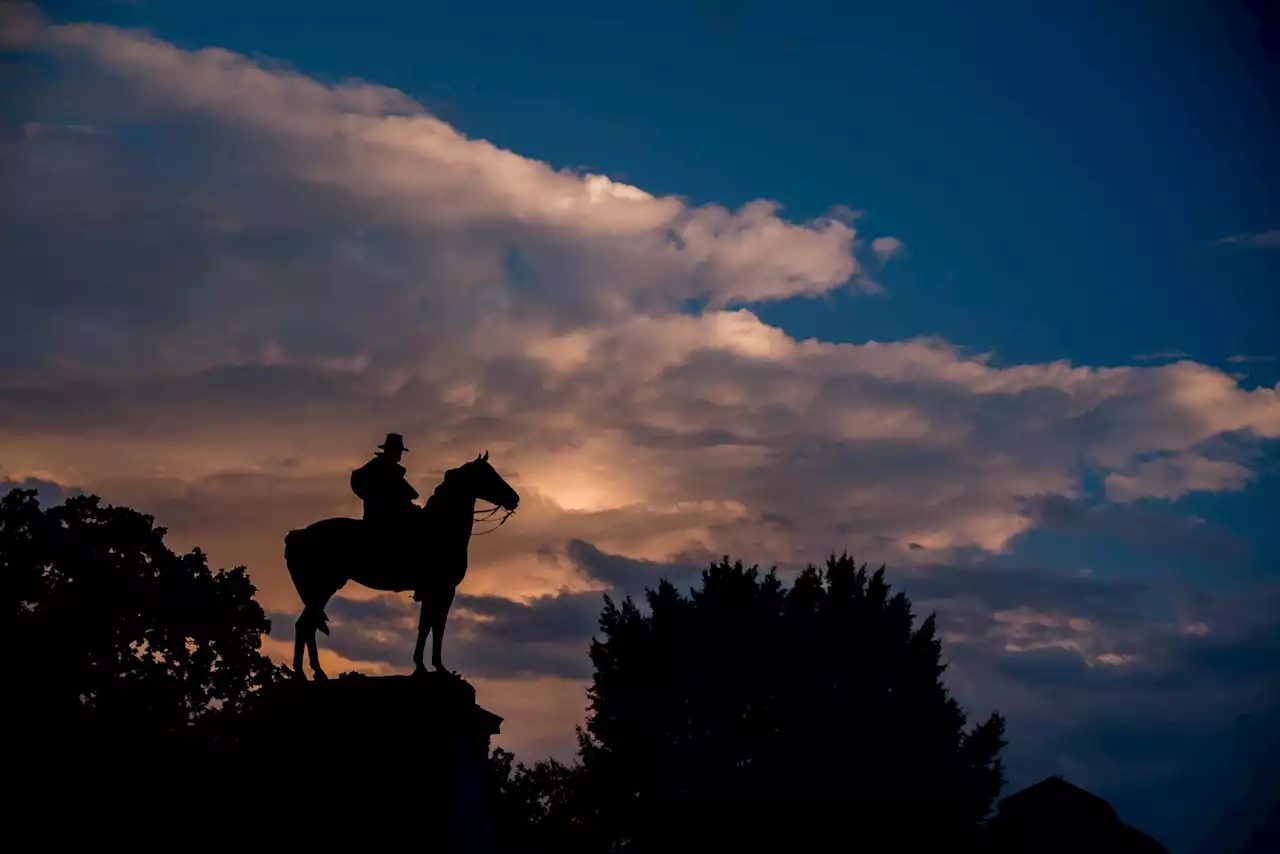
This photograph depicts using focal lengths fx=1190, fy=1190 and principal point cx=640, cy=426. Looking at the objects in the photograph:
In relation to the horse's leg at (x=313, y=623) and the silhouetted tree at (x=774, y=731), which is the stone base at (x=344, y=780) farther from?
the silhouetted tree at (x=774, y=731)

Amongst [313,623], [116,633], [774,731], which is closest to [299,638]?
[313,623]

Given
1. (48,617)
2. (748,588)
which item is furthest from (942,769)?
(48,617)

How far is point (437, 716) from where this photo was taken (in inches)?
578

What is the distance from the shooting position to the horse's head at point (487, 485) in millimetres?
15867

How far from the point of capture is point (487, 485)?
52.1 feet

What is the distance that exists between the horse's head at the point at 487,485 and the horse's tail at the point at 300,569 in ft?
7.43

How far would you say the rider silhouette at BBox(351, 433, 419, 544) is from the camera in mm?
15469

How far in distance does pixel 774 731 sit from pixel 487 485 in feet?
99.6

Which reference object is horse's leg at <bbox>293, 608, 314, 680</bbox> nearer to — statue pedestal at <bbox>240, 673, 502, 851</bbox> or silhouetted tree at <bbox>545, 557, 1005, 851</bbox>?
statue pedestal at <bbox>240, 673, 502, 851</bbox>

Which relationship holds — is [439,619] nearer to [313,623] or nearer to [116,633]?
[313,623]

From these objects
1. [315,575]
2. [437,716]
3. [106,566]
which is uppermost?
[106,566]

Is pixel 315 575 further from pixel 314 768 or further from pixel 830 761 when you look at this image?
pixel 830 761

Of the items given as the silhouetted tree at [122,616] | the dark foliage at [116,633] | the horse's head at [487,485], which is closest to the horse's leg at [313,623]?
the horse's head at [487,485]

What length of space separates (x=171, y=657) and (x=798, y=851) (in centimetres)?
2140
